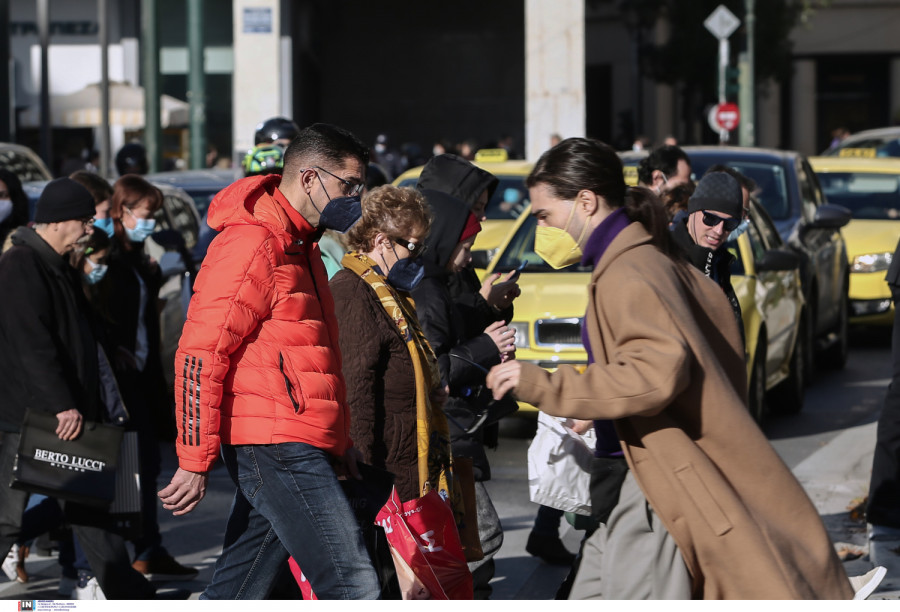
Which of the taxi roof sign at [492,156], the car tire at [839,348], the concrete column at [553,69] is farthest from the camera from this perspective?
the concrete column at [553,69]

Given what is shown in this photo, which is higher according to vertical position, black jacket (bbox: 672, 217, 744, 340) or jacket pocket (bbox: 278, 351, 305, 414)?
black jacket (bbox: 672, 217, 744, 340)

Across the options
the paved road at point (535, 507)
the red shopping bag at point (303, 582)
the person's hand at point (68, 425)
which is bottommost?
the paved road at point (535, 507)

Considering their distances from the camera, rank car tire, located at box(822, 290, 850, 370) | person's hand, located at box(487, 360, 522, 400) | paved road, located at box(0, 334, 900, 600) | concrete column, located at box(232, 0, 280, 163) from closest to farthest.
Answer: person's hand, located at box(487, 360, 522, 400) → paved road, located at box(0, 334, 900, 600) → car tire, located at box(822, 290, 850, 370) → concrete column, located at box(232, 0, 280, 163)

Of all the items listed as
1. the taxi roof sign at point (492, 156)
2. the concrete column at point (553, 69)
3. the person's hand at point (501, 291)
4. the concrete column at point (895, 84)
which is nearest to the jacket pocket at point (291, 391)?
the person's hand at point (501, 291)

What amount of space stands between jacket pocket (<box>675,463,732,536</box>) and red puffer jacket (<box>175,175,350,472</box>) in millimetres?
1138

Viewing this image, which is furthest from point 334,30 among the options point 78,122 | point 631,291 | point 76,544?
point 631,291

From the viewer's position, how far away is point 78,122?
2894 cm

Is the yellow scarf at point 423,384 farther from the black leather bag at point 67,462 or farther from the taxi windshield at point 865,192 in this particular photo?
the taxi windshield at point 865,192

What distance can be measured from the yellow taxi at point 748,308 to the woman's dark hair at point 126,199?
2.55 meters

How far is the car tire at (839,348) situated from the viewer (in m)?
13.0

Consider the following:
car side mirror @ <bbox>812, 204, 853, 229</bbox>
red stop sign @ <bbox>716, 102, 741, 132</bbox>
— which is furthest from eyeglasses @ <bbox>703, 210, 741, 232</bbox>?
red stop sign @ <bbox>716, 102, 741, 132</bbox>

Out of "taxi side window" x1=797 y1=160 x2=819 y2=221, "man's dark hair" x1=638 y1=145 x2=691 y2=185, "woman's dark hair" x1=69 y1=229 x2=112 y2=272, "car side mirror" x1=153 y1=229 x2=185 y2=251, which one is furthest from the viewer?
"taxi side window" x1=797 y1=160 x2=819 y2=221

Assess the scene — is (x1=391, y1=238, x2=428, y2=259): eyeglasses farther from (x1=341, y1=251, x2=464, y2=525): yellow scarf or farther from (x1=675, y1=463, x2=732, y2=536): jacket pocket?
→ (x1=675, y1=463, x2=732, y2=536): jacket pocket

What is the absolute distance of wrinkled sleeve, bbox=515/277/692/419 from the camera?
355 centimetres
